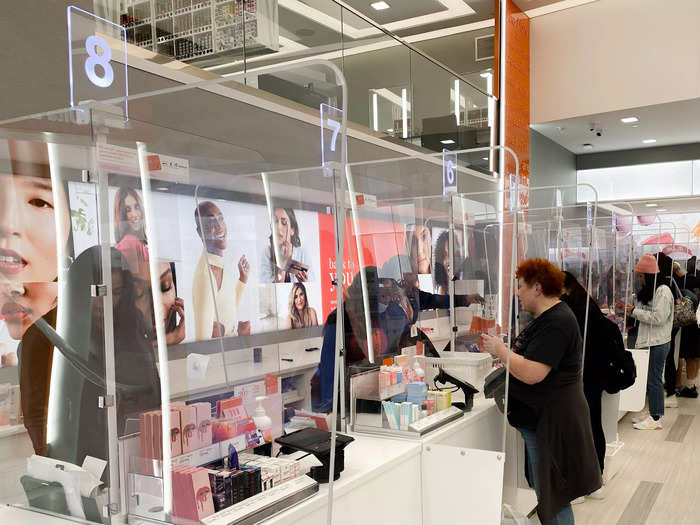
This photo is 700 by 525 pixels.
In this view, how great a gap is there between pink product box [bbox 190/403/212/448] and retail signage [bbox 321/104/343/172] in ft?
2.81

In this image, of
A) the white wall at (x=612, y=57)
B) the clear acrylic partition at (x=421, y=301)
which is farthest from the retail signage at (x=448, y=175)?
the white wall at (x=612, y=57)

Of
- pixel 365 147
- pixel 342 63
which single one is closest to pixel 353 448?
pixel 365 147

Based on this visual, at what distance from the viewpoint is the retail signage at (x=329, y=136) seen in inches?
79.1

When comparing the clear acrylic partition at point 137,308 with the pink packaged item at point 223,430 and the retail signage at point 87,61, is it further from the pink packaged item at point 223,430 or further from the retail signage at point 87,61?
the retail signage at point 87,61

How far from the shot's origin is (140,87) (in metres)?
2.98

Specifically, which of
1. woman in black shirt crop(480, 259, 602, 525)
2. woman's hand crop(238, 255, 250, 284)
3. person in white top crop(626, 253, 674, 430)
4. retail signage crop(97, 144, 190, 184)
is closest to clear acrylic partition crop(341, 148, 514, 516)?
woman in black shirt crop(480, 259, 602, 525)

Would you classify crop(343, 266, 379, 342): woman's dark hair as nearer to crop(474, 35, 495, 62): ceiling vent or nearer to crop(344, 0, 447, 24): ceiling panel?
crop(474, 35, 495, 62): ceiling vent

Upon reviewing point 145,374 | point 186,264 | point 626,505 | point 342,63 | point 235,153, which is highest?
point 342,63

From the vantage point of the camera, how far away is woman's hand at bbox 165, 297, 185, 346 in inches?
65.5

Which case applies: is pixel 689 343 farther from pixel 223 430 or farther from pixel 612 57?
pixel 223 430

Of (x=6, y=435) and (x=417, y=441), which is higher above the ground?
(x=6, y=435)

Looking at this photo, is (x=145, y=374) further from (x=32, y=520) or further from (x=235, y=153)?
(x=235, y=153)

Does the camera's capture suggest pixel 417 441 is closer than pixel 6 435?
No

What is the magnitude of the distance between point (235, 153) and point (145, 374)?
2.27ft
